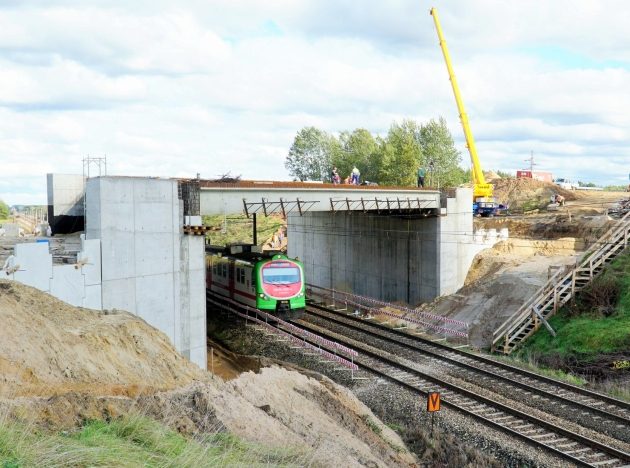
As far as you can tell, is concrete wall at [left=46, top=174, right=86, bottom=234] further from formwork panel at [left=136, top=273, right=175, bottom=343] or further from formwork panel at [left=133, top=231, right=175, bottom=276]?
formwork panel at [left=136, top=273, right=175, bottom=343]

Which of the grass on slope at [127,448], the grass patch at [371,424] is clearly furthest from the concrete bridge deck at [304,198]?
the grass on slope at [127,448]

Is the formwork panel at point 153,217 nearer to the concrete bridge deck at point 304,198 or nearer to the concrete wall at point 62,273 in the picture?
the concrete wall at point 62,273

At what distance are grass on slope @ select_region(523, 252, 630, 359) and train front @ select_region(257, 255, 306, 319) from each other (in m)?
10.4

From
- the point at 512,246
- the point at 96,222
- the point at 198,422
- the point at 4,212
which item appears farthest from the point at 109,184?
the point at 4,212

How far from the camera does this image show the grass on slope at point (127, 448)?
6.13 meters

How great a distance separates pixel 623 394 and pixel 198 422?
14.3m

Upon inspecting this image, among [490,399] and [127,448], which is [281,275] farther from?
[127,448]

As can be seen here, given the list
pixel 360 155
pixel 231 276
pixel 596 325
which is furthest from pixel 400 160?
pixel 596 325

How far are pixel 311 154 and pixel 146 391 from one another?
63.3 m

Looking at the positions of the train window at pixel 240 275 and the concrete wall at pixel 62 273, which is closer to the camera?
the concrete wall at pixel 62 273

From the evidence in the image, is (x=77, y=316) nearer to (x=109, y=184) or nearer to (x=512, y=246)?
(x=109, y=184)

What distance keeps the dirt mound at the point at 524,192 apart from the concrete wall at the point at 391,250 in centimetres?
2162

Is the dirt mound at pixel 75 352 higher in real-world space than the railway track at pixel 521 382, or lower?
higher

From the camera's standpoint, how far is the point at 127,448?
6.98 metres
